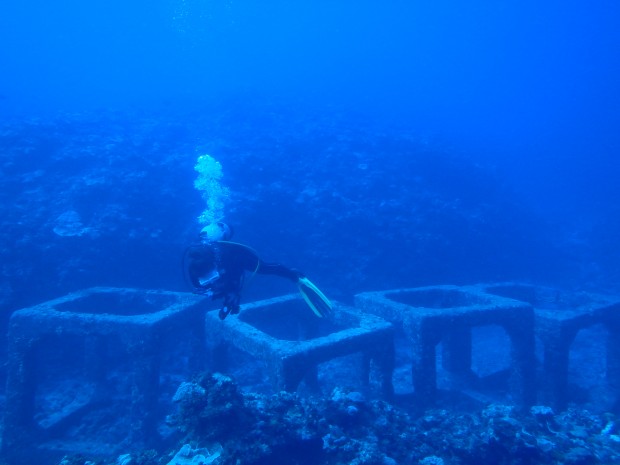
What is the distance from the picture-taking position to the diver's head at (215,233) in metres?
5.54

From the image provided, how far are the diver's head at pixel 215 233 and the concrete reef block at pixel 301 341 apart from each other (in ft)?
5.74

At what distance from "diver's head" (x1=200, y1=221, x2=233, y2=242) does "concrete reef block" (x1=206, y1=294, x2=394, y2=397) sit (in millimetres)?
1750

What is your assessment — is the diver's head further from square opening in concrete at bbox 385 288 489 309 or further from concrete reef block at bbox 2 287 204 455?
square opening in concrete at bbox 385 288 489 309

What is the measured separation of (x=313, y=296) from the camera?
6758 mm

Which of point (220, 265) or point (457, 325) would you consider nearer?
point (220, 265)

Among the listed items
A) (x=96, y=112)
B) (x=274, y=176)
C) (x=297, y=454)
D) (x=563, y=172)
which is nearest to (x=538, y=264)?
(x=274, y=176)

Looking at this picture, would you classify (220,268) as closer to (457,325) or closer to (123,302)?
(457,325)

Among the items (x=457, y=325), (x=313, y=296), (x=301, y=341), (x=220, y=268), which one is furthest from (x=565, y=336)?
(x=220, y=268)

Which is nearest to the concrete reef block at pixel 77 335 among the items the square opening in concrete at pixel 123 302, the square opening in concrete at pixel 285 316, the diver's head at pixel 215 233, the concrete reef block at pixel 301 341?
the square opening in concrete at pixel 123 302

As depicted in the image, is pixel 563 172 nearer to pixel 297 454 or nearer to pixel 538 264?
pixel 538 264

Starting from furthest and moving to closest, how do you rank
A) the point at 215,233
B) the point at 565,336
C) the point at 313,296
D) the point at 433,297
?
1. the point at 433,297
2. the point at 565,336
3. the point at 313,296
4. the point at 215,233

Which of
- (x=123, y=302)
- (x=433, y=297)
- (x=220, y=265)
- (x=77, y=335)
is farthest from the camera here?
(x=433, y=297)

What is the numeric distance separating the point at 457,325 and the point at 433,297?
2.22m

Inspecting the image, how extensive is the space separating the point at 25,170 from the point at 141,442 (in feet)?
35.3
